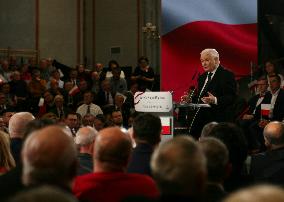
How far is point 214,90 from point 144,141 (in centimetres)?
268

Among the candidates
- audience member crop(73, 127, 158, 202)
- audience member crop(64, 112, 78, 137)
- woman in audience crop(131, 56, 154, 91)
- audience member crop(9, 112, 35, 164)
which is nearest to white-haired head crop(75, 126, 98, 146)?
audience member crop(9, 112, 35, 164)

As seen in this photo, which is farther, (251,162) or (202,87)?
(202,87)

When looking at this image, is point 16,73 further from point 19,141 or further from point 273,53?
point 19,141

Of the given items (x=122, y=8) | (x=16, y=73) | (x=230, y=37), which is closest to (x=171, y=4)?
(x=230, y=37)

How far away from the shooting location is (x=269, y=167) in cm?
409

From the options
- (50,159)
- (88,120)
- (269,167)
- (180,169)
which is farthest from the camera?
(88,120)

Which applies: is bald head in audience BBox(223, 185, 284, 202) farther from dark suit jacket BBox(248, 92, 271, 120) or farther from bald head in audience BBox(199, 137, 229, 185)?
dark suit jacket BBox(248, 92, 271, 120)

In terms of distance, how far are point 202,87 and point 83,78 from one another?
246 inches

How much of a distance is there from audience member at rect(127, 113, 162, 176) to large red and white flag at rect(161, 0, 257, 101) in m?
3.84

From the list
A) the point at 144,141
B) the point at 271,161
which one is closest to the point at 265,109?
the point at 271,161

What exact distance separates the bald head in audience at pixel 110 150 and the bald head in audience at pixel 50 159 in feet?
1.73

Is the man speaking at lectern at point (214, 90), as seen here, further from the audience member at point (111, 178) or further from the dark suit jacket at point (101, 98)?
the dark suit jacket at point (101, 98)

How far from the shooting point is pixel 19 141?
4324 millimetres

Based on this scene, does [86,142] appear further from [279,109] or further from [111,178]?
[279,109]
